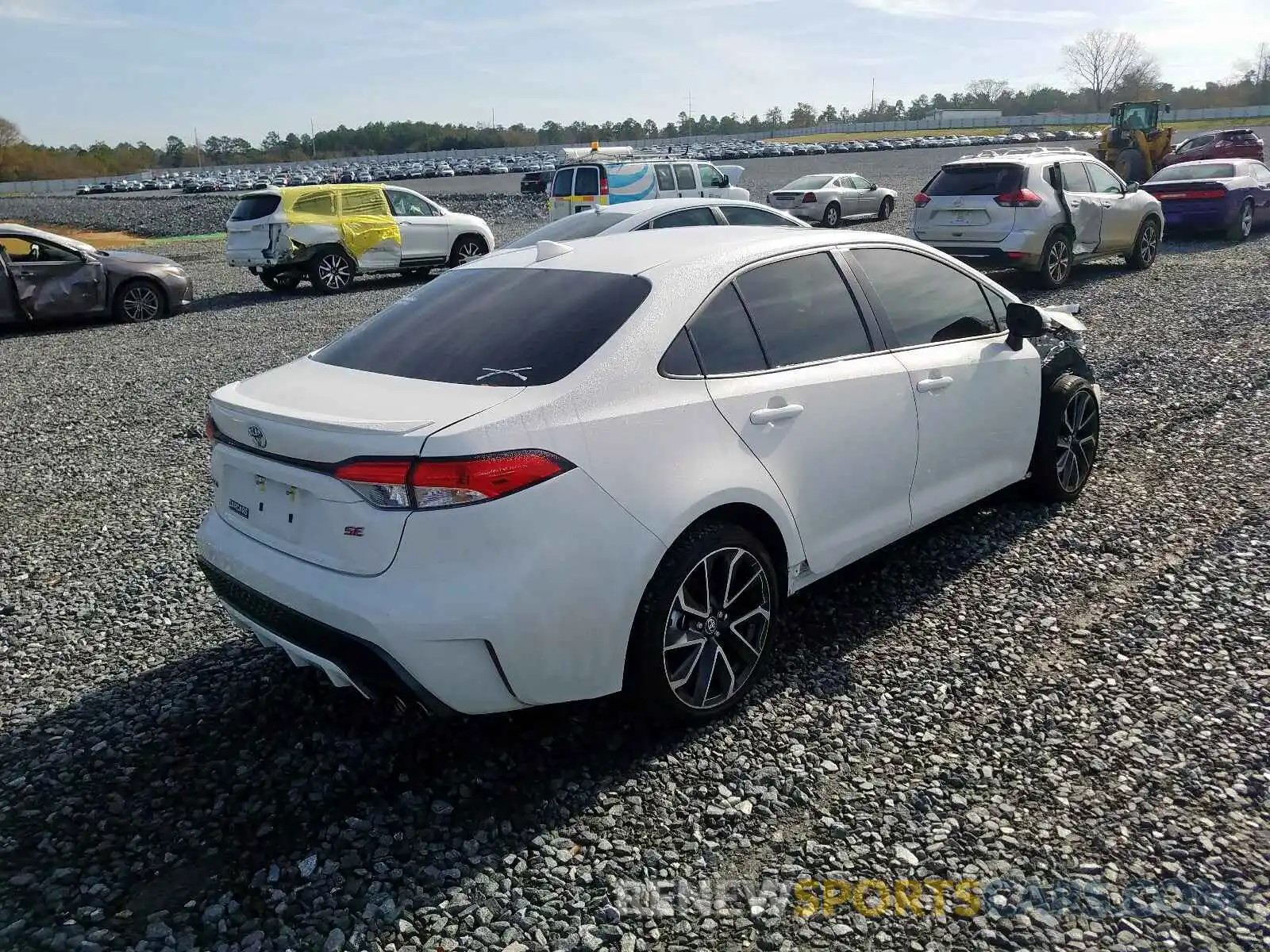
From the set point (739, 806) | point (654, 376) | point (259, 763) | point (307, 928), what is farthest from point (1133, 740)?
point (259, 763)

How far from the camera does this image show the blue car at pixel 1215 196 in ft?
56.7

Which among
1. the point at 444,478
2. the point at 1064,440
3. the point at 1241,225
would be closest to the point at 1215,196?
the point at 1241,225

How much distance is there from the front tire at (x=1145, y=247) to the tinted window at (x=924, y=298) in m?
11.5

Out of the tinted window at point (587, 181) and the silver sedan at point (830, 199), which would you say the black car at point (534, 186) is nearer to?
the silver sedan at point (830, 199)

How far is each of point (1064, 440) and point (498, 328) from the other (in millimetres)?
3407

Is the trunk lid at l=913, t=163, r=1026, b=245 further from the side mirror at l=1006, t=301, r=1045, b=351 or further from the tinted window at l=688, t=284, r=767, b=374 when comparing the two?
the tinted window at l=688, t=284, r=767, b=374

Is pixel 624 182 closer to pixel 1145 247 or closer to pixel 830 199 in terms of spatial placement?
pixel 830 199

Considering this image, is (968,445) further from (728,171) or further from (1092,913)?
(728,171)

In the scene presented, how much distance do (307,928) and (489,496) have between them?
1.25m

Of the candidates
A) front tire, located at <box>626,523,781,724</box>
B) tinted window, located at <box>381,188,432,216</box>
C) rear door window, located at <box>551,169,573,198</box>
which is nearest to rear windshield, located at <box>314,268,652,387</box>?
front tire, located at <box>626,523,781,724</box>

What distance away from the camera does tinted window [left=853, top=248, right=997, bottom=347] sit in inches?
168

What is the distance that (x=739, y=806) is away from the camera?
304 centimetres

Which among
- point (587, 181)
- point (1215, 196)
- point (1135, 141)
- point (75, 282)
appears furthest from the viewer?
point (1135, 141)

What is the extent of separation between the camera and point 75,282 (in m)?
13.4
